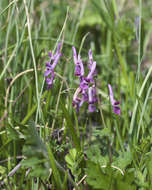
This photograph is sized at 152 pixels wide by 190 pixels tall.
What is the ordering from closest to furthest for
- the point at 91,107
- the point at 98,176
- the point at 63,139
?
the point at 98,176, the point at 91,107, the point at 63,139

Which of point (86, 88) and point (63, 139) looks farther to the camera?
point (63, 139)

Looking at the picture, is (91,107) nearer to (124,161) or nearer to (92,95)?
(92,95)

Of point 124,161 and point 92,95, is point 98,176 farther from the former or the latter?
point 92,95

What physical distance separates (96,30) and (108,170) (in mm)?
2322

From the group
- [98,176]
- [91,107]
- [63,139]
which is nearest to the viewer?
[98,176]

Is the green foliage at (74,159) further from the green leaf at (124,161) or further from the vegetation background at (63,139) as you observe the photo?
the green leaf at (124,161)

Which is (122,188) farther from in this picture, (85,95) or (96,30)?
(96,30)

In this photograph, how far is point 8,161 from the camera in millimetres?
1239

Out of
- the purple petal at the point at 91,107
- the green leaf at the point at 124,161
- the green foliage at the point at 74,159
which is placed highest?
the purple petal at the point at 91,107

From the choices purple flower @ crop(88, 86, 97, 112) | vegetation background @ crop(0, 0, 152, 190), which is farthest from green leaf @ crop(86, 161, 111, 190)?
purple flower @ crop(88, 86, 97, 112)

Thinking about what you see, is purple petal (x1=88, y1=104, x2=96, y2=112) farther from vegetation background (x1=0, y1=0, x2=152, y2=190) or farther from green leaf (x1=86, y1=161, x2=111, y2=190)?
green leaf (x1=86, y1=161, x2=111, y2=190)

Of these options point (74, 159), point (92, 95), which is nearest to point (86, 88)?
point (92, 95)

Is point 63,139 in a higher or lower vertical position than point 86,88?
lower

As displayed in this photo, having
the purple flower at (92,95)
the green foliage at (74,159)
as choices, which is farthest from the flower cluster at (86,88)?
the green foliage at (74,159)
